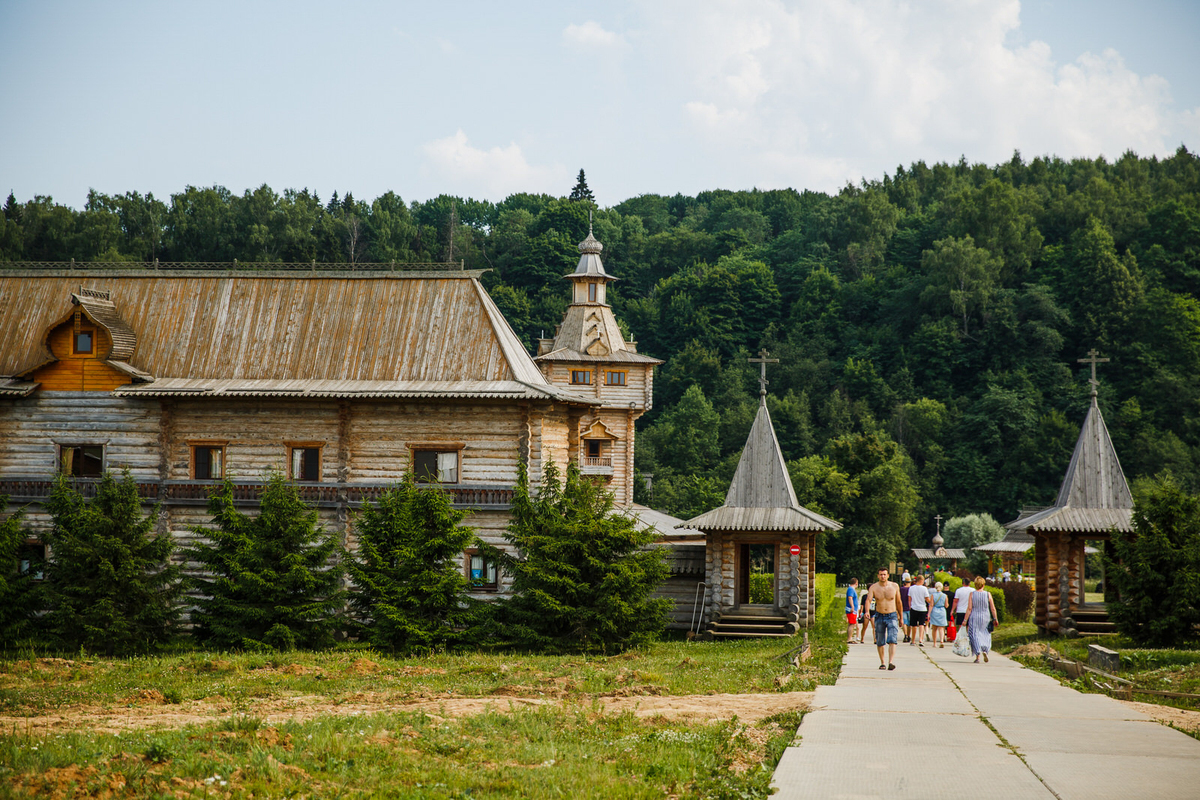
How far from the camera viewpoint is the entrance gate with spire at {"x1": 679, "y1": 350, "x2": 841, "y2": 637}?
28.7m

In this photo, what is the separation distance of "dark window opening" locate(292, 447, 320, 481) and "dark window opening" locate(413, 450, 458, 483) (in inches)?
108

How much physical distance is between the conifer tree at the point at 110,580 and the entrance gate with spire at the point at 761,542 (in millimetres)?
13117

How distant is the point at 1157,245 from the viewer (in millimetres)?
85188

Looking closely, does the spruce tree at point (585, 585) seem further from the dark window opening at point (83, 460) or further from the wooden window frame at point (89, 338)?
the wooden window frame at point (89, 338)

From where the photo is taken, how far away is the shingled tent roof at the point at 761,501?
1133 inches

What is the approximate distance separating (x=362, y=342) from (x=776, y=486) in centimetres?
1211

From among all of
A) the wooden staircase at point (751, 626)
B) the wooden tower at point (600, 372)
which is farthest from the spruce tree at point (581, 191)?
the wooden staircase at point (751, 626)

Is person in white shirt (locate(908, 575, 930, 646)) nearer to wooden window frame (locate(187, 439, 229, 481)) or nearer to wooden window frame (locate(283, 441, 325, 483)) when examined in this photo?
wooden window frame (locate(283, 441, 325, 483))

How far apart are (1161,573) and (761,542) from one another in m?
9.86

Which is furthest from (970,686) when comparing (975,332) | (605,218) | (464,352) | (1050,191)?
(605,218)

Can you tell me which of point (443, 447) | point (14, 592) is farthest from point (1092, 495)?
point (14, 592)

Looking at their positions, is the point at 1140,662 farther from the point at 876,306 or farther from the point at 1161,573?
the point at 876,306

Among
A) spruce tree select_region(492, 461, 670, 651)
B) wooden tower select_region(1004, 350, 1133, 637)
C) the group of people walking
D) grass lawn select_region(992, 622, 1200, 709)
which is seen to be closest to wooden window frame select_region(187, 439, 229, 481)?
spruce tree select_region(492, 461, 670, 651)

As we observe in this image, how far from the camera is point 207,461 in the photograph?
3003cm
